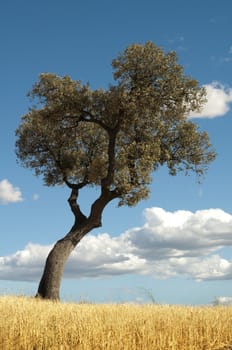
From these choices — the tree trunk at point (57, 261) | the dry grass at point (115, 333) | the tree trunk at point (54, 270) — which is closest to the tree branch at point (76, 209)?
the tree trunk at point (57, 261)

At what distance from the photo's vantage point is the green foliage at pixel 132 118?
35344mm

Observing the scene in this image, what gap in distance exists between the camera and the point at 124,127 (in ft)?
118

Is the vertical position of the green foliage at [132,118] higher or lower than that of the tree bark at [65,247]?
higher

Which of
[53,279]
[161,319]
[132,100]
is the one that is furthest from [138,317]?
[132,100]

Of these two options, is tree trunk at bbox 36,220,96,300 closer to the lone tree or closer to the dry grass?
the lone tree

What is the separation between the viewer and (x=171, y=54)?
36.2 metres

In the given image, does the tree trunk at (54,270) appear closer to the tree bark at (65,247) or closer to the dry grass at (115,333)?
the tree bark at (65,247)

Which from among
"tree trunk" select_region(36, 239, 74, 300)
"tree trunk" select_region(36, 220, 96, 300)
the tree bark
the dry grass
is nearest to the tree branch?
the tree bark

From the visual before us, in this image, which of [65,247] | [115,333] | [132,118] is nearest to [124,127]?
[132,118]

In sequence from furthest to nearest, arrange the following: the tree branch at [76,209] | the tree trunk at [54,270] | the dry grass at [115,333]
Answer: the tree branch at [76,209]
the tree trunk at [54,270]
the dry grass at [115,333]

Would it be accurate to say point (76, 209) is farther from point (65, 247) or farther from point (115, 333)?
point (115, 333)

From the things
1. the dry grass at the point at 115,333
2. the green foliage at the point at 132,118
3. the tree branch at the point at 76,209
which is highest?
the green foliage at the point at 132,118

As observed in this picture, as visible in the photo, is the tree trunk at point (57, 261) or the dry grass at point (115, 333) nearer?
the dry grass at point (115, 333)

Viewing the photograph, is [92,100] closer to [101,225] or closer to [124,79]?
[124,79]
